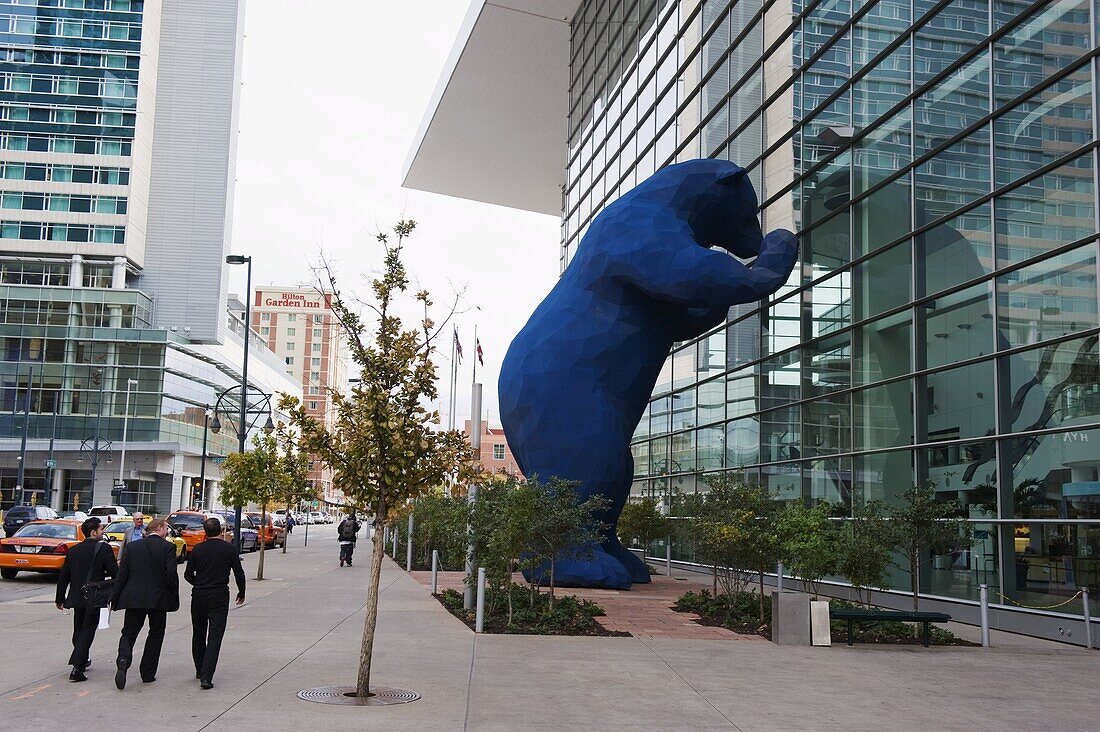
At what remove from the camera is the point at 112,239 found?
70.4 meters

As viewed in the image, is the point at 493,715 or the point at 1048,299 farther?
the point at 1048,299

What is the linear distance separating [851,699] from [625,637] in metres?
4.19

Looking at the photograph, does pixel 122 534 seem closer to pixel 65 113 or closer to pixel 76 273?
pixel 76 273

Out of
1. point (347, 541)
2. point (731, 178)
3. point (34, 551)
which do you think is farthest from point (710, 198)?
point (347, 541)

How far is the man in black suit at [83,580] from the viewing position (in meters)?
8.73

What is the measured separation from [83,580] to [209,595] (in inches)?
53.5

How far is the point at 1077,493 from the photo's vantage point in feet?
42.2

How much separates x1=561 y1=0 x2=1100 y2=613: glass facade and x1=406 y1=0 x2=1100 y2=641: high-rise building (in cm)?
4

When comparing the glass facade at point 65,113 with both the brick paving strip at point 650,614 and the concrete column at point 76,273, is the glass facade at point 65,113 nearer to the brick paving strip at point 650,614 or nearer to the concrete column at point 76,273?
the concrete column at point 76,273

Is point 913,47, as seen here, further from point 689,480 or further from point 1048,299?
point 689,480

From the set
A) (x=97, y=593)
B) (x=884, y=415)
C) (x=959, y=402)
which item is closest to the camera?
(x=97, y=593)

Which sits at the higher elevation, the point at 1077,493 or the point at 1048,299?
the point at 1048,299

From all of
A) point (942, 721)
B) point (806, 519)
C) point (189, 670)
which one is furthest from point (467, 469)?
point (806, 519)

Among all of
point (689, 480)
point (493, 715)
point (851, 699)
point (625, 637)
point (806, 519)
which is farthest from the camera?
point (689, 480)
